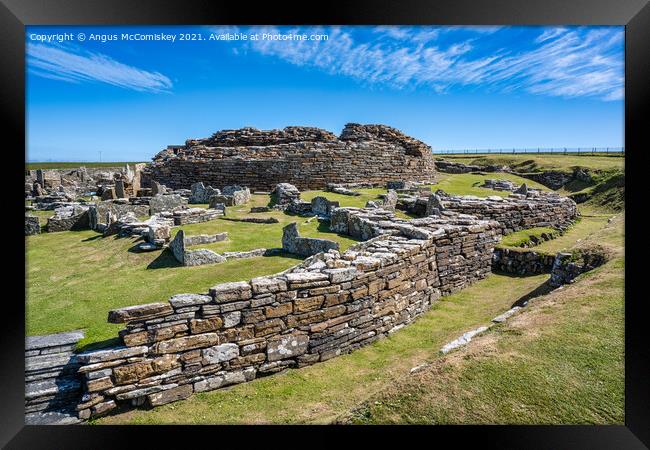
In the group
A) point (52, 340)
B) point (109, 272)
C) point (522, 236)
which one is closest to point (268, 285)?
point (52, 340)

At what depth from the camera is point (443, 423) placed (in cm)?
479

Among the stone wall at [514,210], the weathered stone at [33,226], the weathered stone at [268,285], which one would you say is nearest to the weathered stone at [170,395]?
the weathered stone at [268,285]

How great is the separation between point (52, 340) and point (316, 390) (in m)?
4.06

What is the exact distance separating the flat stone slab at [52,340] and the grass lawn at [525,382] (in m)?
4.32

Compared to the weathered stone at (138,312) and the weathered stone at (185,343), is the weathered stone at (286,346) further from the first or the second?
the weathered stone at (138,312)

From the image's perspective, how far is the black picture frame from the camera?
5031 mm

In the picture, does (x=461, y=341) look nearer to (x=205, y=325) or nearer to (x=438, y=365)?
(x=438, y=365)

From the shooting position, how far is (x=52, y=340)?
18.6 feet

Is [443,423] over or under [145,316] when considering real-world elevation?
under

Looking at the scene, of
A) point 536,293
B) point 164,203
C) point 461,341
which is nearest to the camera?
point 461,341
